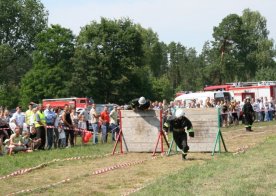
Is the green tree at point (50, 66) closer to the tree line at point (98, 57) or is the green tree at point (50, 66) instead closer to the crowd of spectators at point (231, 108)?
the tree line at point (98, 57)

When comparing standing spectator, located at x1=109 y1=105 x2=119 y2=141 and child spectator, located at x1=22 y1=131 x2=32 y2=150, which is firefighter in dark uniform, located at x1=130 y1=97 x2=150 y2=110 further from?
standing spectator, located at x1=109 y1=105 x2=119 y2=141

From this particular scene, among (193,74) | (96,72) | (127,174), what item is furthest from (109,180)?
(193,74)

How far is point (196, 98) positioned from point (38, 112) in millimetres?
22936

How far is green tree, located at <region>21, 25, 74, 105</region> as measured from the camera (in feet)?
234

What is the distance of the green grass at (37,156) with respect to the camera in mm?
15391

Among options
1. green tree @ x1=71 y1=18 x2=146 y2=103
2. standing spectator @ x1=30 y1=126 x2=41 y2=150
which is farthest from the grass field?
green tree @ x1=71 y1=18 x2=146 y2=103

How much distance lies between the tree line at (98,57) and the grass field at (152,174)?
48.2m

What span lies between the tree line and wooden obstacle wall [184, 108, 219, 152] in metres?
47.1

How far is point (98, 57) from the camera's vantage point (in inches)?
2616

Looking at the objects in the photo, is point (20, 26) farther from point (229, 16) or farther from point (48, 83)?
point (229, 16)

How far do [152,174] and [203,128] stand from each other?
5.05m

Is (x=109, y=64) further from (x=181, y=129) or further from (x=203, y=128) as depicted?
(x=181, y=129)

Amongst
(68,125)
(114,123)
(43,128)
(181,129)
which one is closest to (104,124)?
(114,123)

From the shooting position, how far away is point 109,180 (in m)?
12.4
